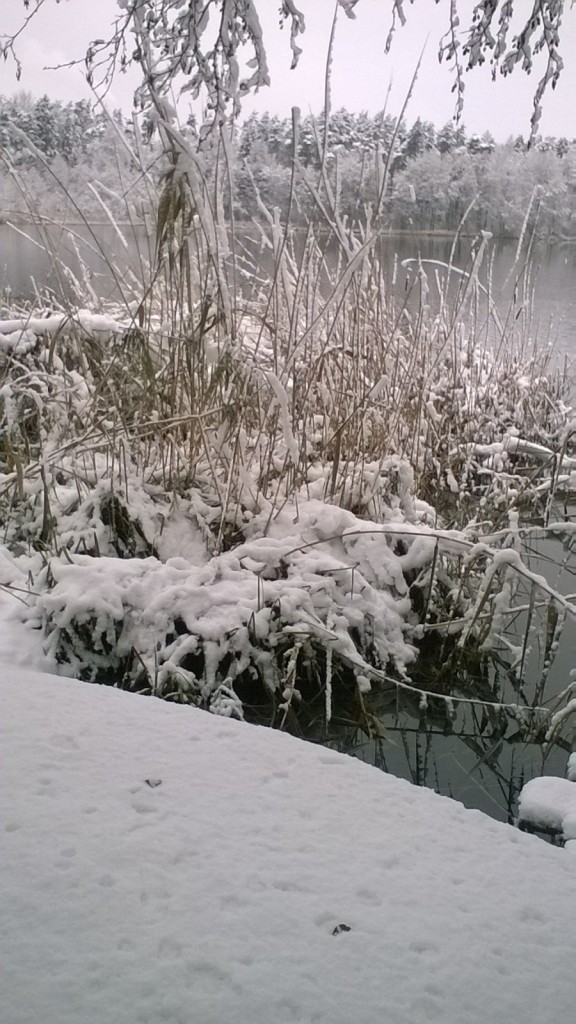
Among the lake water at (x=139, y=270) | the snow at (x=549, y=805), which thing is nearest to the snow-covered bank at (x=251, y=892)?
the snow at (x=549, y=805)

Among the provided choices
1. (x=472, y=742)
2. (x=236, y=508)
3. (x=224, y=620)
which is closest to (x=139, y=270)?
(x=236, y=508)

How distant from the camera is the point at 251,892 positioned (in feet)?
2.89

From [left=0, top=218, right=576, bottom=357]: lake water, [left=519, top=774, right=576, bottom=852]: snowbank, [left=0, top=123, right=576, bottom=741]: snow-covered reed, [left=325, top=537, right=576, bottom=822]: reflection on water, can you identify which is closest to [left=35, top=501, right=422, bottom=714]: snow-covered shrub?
[left=0, top=123, right=576, bottom=741]: snow-covered reed

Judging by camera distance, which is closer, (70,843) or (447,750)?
(70,843)

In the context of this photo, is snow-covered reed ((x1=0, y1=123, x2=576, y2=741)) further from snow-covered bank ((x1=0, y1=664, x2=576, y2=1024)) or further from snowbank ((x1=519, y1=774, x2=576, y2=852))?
snow-covered bank ((x1=0, y1=664, x2=576, y2=1024))

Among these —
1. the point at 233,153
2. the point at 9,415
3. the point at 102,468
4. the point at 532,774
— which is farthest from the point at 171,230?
the point at 532,774

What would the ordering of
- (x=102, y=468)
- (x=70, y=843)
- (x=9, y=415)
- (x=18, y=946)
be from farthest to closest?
(x=9, y=415)
(x=102, y=468)
(x=70, y=843)
(x=18, y=946)

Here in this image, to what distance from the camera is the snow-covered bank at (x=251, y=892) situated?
28.9 inches

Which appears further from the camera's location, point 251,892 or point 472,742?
point 472,742

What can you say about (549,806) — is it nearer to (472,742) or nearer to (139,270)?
(472,742)

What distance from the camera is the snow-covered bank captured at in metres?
0.73

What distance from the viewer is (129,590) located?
1904mm

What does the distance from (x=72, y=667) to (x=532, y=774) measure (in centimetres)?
123

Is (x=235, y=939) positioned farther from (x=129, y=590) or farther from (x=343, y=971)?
(x=129, y=590)
